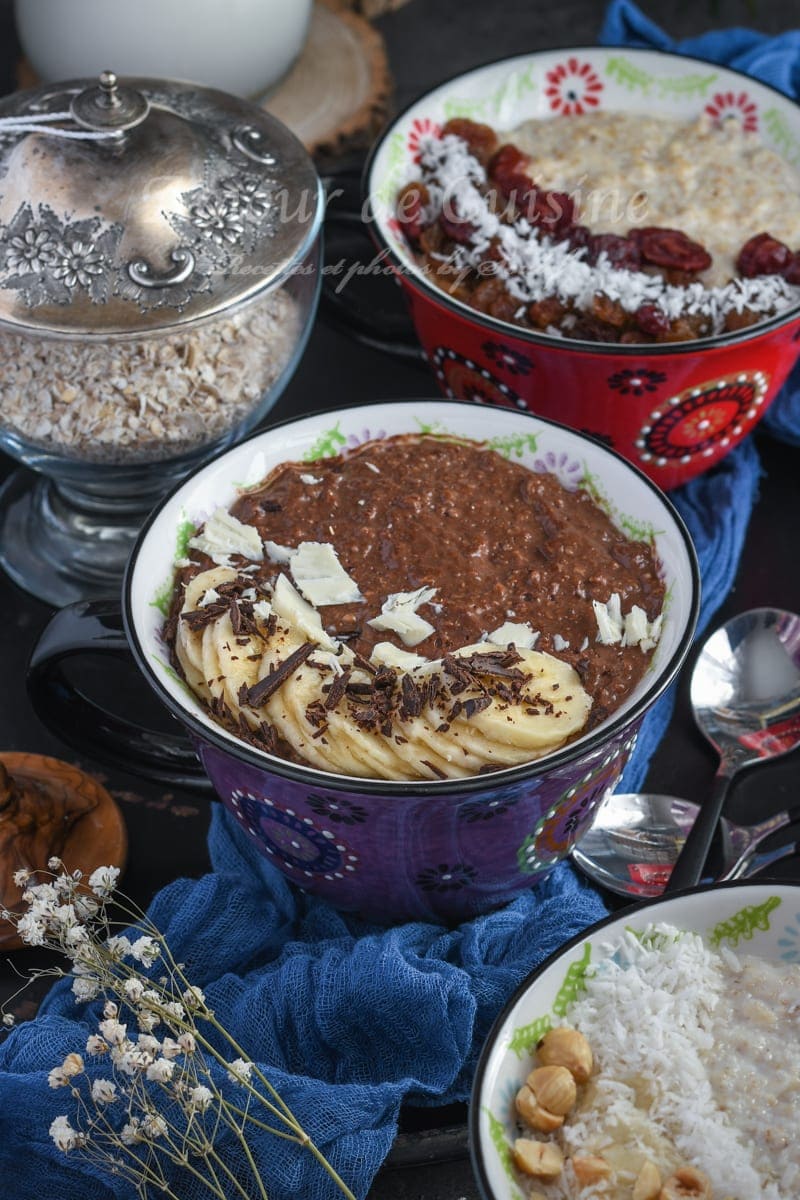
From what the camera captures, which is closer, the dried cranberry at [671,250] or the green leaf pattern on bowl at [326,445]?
the green leaf pattern on bowl at [326,445]

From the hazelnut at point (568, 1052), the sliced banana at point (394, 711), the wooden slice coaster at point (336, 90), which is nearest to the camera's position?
the hazelnut at point (568, 1052)

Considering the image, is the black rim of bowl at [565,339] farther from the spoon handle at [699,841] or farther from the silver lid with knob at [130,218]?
the spoon handle at [699,841]

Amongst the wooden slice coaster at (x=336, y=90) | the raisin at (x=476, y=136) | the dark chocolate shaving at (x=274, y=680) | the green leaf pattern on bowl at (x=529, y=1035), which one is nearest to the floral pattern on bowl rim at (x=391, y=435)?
the dark chocolate shaving at (x=274, y=680)

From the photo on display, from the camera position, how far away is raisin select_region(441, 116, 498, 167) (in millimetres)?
2326

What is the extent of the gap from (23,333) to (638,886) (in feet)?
3.48

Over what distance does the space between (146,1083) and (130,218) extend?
1114 millimetres

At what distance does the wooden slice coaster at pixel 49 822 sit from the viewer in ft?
5.67

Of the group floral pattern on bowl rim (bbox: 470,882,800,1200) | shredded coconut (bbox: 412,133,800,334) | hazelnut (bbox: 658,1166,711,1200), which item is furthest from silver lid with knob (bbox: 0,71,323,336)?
hazelnut (bbox: 658,1166,711,1200)

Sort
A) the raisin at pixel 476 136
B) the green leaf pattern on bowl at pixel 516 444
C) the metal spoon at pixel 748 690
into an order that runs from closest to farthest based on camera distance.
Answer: the green leaf pattern on bowl at pixel 516 444 < the metal spoon at pixel 748 690 < the raisin at pixel 476 136

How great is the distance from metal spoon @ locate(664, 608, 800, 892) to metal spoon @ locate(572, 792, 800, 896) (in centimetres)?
5

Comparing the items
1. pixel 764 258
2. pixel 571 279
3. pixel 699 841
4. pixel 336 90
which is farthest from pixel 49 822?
pixel 336 90

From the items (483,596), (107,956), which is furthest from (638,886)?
(107,956)

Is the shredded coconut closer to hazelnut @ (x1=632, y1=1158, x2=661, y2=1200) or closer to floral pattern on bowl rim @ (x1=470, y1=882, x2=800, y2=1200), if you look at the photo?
floral pattern on bowl rim @ (x1=470, y1=882, x2=800, y2=1200)

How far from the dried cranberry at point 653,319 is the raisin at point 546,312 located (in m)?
0.12
